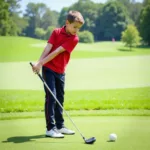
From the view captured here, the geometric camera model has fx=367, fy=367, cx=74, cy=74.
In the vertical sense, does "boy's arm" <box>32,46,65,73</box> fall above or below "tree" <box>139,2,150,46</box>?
below

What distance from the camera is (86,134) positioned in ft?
12.0

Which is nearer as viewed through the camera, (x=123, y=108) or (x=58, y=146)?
(x=58, y=146)

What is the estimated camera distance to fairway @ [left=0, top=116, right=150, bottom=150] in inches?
121

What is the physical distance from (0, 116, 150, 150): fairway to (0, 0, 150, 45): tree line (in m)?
2.47

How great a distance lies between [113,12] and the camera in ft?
26.0

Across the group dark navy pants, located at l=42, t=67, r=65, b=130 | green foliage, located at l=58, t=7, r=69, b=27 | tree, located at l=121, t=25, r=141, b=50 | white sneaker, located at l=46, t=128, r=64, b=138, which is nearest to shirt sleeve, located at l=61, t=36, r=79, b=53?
dark navy pants, located at l=42, t=67, r=65, b=130

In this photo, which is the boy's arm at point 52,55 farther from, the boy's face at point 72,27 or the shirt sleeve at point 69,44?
the boy's face at point 72,27

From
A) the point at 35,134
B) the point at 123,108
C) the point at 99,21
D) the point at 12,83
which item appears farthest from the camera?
the point at 12,83

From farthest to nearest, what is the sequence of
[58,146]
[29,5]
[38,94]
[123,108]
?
[38,94]
[29,5]
[123,108]
[58,146]

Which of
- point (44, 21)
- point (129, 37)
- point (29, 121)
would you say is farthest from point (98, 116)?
point (129, 37)

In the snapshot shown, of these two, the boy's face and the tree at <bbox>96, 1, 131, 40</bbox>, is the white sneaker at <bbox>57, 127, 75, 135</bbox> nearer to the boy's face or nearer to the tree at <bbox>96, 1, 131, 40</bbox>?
the boy's face

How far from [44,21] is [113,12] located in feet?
6.37

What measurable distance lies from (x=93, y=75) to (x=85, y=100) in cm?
536

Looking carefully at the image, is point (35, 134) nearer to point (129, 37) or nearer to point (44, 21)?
point (44, 21)
